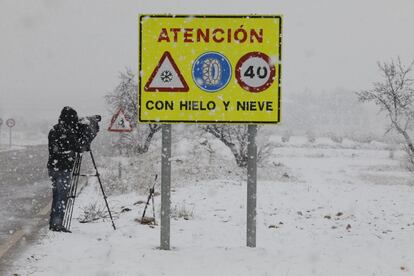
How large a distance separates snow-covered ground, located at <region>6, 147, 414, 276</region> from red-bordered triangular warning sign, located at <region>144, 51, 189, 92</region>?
2.22m

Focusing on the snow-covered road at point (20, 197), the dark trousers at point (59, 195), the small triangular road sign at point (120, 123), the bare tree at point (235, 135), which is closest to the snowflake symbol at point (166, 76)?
the dark trousers at point (59, 195)

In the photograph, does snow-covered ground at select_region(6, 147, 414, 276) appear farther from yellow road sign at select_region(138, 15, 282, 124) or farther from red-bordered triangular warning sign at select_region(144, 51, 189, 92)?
red-bordered triangular warning sign at select_region(144, 51, 189, 92)

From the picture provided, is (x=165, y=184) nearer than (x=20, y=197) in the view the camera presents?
Yes

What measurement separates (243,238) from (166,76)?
3340 millimetres

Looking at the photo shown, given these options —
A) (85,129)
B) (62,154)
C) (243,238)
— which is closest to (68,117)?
(85,129)

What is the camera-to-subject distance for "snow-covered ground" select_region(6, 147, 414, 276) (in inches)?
251

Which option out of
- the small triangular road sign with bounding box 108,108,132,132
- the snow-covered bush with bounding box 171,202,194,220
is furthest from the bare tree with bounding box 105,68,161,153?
the snow-covered bush with bounding box 171,202,194,220

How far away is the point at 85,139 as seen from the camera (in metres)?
8.47

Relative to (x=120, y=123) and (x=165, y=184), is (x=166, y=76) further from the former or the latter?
(x=120, y=123)

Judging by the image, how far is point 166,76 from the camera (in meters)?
7.00

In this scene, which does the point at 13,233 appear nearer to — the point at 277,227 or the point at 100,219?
the point at 100,219

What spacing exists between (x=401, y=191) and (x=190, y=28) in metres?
11.3

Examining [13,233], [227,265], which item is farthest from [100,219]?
[227,265]

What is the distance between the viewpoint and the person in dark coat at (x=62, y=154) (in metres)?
8.44
